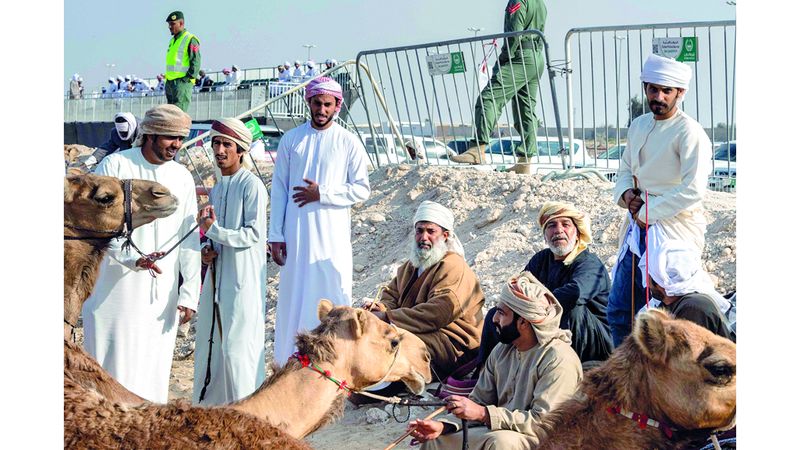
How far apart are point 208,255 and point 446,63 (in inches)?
202

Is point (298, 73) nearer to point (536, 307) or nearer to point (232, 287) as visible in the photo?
point (232, 287)

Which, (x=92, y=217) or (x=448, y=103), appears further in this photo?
(x=448, y=103)

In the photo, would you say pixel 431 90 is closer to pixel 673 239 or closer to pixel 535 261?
pixel 535 261

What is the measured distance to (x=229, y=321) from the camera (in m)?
6.45

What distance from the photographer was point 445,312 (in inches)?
265

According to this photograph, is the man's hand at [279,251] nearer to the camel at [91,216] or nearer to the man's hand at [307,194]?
the man's hand at [307,194]

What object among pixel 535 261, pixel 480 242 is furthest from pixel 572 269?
pixel 480 242

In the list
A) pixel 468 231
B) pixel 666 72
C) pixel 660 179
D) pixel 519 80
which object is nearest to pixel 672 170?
pixel 660 179

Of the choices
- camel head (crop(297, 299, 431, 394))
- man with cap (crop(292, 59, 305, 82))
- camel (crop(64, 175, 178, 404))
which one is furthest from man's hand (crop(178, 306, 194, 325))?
man with cap (crop(292, 59, 305, 82))

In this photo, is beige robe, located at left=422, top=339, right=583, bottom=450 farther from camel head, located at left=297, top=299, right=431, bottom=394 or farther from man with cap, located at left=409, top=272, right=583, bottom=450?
camel head, located at left=297, top=299, right=431, bottom=394

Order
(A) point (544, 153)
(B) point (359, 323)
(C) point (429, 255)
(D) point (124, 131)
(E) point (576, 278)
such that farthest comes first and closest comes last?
(A) point (544, 153)
(D) point (124, 131)
(C) point (429, 255)
(E) point (576, 278)
(B) point (359, 323)

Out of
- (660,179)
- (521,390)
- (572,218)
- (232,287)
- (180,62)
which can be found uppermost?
(180,62)

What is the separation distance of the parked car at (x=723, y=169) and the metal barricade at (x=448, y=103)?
1.37 m

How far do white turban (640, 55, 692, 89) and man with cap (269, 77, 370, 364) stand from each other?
221 cm
